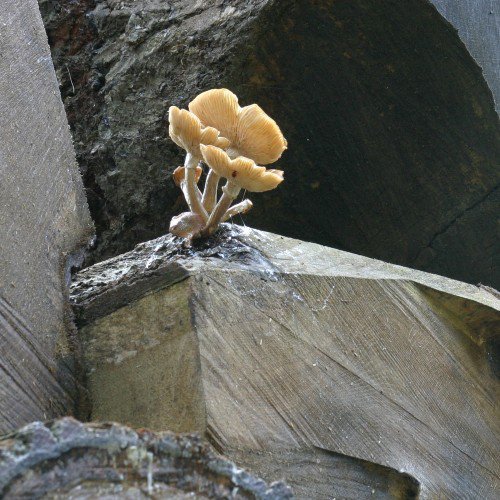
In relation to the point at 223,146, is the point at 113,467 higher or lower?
lower

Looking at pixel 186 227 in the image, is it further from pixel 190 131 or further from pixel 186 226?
pixel 190 131

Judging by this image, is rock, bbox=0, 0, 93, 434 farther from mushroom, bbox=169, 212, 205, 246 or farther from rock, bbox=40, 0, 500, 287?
rock, bbox=40, 0, 500, 287

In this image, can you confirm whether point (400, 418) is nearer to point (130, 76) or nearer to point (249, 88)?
point (249, 88)

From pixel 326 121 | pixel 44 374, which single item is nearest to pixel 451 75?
pixel 326 121

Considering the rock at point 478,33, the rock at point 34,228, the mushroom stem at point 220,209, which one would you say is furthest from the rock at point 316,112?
the mushroom stem at point 220,209

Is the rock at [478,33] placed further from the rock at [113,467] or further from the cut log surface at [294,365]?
the rock at [113,467]

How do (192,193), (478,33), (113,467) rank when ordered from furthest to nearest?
(478,33) < (192,193) < (113,467)

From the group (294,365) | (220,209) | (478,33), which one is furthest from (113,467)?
(478,33)
